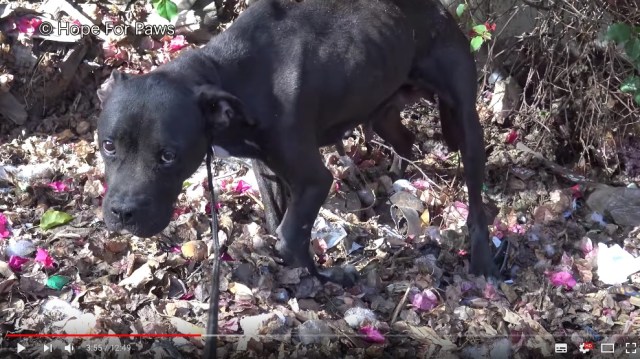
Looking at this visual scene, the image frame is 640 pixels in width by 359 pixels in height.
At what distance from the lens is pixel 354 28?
3807 millimetres

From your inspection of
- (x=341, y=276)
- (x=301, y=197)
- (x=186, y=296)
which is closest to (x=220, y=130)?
(x=301, y=197)

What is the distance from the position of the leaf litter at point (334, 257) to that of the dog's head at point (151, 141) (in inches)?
23.3

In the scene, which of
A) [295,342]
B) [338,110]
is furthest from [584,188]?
[295,342]

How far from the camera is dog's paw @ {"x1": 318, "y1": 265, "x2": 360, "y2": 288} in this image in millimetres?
3848

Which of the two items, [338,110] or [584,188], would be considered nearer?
[338,110]

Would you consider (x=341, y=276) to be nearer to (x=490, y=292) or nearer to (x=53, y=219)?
(x=490, y=292)

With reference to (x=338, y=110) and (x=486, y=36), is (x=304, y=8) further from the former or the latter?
(x=486, y=36)

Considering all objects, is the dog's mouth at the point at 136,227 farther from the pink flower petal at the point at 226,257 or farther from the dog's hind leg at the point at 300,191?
the pink flower petal at the point at 226,257

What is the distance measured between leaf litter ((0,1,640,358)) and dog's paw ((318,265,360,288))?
0.06 m

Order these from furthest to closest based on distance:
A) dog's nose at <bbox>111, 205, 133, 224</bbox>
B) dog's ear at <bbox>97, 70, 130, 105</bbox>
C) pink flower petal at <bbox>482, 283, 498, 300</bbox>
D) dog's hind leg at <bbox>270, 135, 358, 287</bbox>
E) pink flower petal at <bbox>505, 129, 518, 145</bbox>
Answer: pink flower petal at <bbox>505, 129, 518, 145</bbox> → pink flower petal at <bbox>482, 283, 498, 300</bbox> → dog's hind leg at <bbox>270, 135, 358, 287</bbox> → dog's ear at <bbox>97, 70, 130, 105</bbox> → dog's nose at <bbox>111, 205, 133, 224</bbox>

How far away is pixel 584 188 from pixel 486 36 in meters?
1.35

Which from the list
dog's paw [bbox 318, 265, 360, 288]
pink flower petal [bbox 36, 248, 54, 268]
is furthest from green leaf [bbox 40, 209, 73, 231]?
dog's paw [bbox 318, 265, 360, 288]

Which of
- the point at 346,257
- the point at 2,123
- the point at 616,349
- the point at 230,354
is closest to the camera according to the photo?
the point at 230,354

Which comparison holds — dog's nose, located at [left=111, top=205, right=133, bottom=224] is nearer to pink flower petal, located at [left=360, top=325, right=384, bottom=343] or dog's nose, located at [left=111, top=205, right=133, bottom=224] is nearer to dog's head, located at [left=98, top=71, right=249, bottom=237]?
dog's head, located at [left=98, top=71, right=249, bottom=237]
